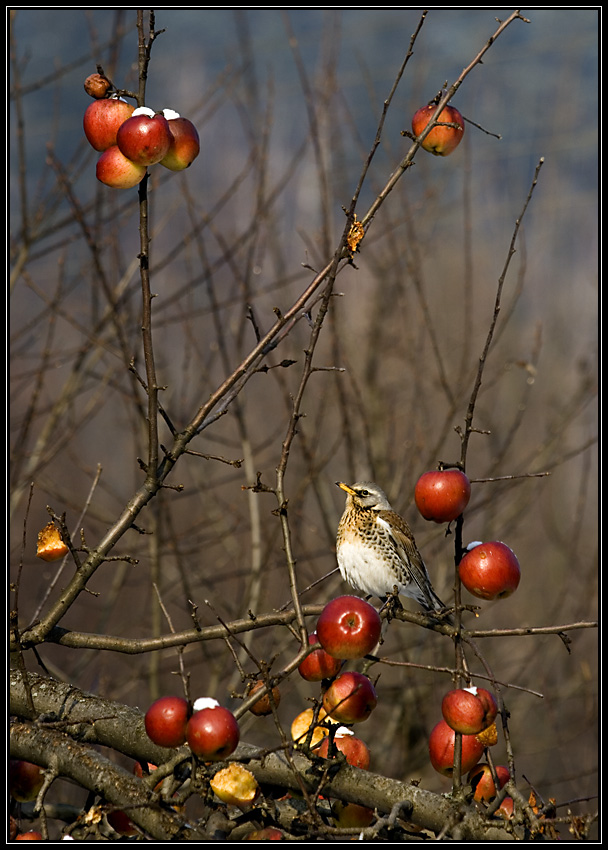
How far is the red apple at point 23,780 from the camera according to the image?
1.94 meters

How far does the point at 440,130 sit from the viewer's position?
6.46 ft

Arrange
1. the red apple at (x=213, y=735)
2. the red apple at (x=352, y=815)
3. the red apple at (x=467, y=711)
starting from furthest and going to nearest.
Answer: the red apple at (x=352, y=815) → the red apple at (x=467, y=711) → the red apple at (x=213, y=735)

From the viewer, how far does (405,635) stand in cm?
464

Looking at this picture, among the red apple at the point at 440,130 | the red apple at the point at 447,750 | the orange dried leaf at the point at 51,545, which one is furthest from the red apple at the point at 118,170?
the red apple at the point at 447,750

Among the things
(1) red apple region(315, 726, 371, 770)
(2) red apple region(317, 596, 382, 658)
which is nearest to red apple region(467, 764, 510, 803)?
(1) red apple region(315, 726, 371, 770)

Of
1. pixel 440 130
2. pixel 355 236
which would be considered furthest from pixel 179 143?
pixel 440 130

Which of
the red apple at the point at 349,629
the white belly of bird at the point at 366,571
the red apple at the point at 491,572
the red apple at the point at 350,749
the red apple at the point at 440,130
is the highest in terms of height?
the red apple at the point at 440,130

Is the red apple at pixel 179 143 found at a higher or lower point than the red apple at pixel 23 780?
higher

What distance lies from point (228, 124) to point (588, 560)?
570cm

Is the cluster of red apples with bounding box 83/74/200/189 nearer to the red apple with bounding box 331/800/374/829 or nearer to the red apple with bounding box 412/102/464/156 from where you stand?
the red apple with bounding box 412/102/464/156

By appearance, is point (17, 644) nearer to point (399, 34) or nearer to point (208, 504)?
point (208, 504)

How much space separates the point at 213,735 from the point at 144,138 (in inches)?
46.1

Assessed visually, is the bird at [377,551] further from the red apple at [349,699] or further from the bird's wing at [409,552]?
the red apple at [349,699]
